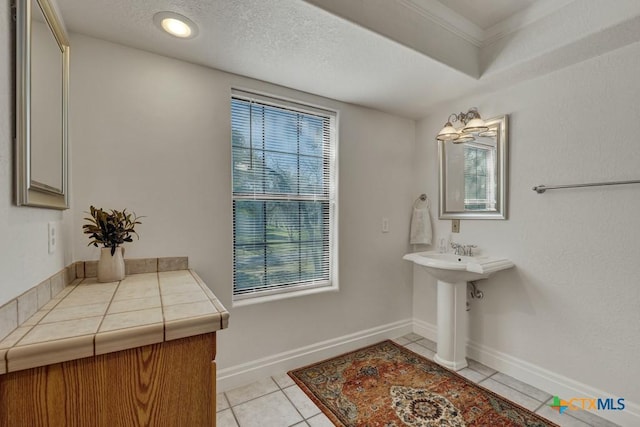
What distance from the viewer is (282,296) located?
Answer: 2178 mm

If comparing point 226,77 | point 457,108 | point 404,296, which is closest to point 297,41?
point 226,77

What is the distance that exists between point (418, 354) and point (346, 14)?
248cm

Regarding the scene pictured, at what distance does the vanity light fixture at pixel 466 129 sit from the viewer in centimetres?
212

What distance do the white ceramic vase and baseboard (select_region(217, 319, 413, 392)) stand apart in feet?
3.11

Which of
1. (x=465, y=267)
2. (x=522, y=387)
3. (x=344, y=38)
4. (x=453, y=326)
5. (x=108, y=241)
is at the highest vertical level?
(x=344, y=38)

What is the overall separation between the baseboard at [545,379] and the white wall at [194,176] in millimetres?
900

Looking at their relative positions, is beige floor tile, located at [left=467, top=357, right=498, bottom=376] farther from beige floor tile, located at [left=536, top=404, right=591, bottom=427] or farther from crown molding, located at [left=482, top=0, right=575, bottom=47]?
crown molding, located at [left=482, top=0, right=575, bottom=47]

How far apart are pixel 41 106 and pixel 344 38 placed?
1.37 m

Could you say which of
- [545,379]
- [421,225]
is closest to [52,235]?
[421,225]

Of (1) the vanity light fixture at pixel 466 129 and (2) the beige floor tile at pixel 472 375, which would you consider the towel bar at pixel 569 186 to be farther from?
(2) the beige floor tile at pixel 472 375

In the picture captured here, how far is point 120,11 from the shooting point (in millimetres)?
1385

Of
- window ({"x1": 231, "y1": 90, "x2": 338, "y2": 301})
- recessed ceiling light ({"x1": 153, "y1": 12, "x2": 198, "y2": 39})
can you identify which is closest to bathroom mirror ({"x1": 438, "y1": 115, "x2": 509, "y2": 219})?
window ({"x1": 231, "y1": 90, "x2": 338, "y2": 301})

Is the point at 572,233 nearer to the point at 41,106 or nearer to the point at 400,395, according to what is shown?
the point at 400,395

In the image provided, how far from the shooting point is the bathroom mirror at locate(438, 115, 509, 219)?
2.20 m
